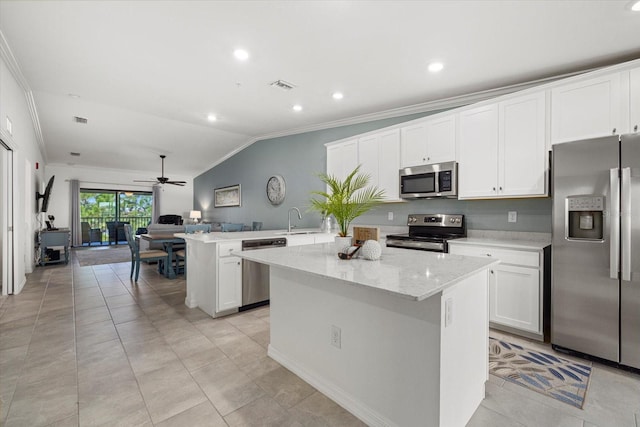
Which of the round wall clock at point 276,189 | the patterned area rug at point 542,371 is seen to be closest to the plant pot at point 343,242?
the patterned area rug at point 542,371

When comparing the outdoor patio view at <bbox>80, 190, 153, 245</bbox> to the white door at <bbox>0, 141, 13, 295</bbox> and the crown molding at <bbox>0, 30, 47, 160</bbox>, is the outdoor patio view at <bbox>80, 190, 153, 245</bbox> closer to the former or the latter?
the crown molding at <bbox>0, 30, 47, 160</bbox>

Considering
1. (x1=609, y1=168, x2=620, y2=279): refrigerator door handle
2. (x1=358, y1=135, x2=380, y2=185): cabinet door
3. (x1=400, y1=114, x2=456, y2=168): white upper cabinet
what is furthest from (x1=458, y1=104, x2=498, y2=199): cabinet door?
(x1=358, y1=135, x2=380, y2=185): cabinet door

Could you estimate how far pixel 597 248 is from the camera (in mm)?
2180

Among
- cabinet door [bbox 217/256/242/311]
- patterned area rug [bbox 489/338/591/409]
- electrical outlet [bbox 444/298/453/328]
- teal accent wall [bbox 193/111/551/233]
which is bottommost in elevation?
patterned area rug [bbox 489/338/591/409]

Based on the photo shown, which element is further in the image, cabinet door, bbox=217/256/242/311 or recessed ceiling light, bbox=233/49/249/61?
cabinet door, bbox=217/256/242/311

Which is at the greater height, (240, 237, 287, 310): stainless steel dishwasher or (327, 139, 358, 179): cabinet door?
(327, 139, 358, 179): cabinet door

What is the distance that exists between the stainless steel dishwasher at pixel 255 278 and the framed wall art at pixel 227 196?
445cm

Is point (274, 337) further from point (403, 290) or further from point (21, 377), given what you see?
point (21, 377)

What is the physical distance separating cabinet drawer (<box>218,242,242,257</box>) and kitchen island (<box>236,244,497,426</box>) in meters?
1.31

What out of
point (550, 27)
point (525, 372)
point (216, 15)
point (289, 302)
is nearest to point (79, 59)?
point (216, 15)

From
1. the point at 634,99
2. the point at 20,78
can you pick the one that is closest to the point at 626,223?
the point at 634,99

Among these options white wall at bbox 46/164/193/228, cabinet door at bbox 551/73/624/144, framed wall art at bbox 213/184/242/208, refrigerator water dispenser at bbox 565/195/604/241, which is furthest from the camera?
white wall at bbox 46/164/193/228

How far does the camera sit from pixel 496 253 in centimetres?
277

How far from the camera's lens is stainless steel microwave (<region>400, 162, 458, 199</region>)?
3260 millimetres
